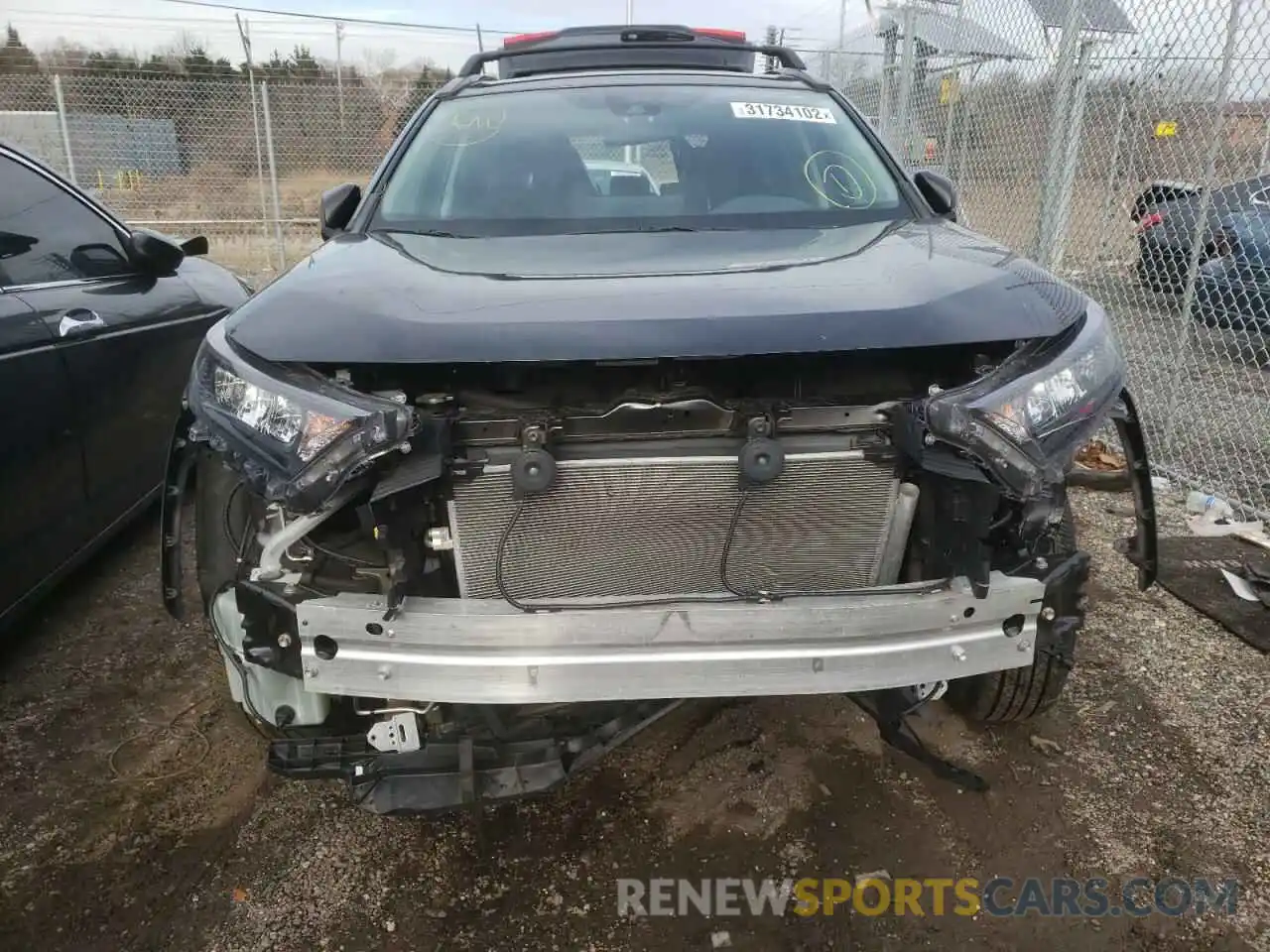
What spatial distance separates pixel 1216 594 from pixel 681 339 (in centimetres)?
295

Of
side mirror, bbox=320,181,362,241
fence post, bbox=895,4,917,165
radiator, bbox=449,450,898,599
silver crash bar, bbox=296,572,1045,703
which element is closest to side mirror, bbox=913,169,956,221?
radiator, bbox=449,450,898,599

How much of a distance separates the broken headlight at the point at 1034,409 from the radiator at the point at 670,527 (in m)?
0.22

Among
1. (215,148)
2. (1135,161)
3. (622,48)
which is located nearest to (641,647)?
(622,48)

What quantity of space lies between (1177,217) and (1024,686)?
427cm

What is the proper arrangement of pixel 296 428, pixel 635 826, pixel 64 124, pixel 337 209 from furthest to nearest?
pixel 64 124 → pixel 337 209 → pixel 635 826 → pixel 296 428

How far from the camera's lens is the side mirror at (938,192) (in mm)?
2963

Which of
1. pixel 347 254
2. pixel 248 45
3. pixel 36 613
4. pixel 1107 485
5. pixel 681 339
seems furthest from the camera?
pixel 248 45

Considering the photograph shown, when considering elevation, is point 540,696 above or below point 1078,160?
below

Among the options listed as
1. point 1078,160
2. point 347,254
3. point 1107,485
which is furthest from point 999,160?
point 347,254

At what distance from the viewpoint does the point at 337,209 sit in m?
3.12

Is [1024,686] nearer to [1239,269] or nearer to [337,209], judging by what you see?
[337,209]

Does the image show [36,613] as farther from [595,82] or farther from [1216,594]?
[1216,594]

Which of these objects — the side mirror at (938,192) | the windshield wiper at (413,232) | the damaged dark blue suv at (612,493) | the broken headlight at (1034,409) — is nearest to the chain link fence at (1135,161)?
the windshield wiper at (413,232)

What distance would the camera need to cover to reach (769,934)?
6.70 ft
